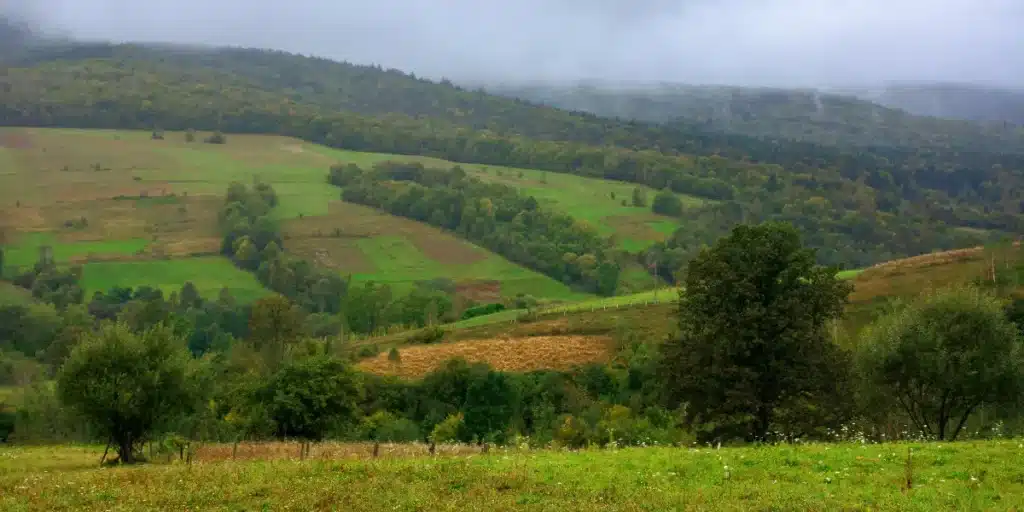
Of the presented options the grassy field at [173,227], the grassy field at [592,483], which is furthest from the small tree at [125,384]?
the grassy field at [173,227]

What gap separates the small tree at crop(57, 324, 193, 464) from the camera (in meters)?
32.8

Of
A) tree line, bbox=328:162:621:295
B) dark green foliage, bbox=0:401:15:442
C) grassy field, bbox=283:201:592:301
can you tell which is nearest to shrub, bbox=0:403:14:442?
dark green foliage, bbox=0:401:15:442

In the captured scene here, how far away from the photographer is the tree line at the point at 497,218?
146m

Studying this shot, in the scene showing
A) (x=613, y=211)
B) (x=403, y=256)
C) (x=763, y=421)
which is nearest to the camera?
(x=763, y=421)

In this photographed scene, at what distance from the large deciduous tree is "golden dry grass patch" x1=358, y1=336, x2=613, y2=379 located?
35.4 meters

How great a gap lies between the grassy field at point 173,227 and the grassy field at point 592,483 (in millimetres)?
105027

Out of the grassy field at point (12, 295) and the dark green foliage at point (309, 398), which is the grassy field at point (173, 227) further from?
the dark green foliage at point (309, 398)

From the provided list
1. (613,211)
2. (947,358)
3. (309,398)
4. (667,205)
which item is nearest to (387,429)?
(309,398)

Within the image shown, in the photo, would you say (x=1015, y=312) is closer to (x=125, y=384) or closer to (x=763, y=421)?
(x=763, y=421)

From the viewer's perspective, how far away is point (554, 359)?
235 feet

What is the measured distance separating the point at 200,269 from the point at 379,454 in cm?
11317

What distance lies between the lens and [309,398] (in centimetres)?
4347

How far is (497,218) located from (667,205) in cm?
4015

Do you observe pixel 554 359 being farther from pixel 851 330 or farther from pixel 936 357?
pixel 936 357
